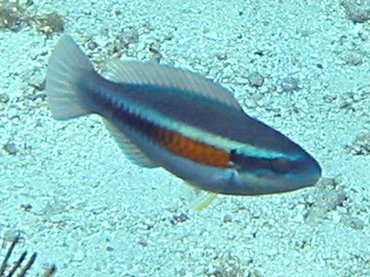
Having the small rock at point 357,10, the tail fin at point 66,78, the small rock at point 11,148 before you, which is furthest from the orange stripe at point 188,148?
the small rock at point 357,10

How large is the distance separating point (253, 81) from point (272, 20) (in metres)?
0.47

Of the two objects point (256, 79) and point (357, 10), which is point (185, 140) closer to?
point (256, 79)

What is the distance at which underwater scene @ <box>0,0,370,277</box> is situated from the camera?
61.7 inches

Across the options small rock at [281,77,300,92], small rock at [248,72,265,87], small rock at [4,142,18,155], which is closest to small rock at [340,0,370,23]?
small rock at [281,77,300,92]

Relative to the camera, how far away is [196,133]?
1558 mm

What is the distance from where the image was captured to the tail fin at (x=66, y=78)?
1.65m

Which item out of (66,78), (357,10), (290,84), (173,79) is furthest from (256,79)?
(173,79)

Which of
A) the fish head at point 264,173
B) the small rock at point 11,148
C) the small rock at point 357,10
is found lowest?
the small rock at point 357,10

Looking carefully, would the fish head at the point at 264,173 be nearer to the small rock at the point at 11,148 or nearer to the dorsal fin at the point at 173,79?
the dorsal fin at the point at 173,79

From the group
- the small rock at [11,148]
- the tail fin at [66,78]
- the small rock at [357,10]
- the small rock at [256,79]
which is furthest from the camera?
the small rock at [357,10]

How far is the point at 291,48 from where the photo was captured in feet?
13.7

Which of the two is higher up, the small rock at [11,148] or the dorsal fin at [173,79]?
the dorsal fin at [173,79]

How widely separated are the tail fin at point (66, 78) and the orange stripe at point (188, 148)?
165 millimetres

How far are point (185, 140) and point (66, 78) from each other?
265 millimetres
